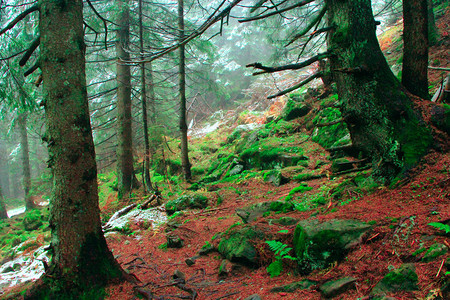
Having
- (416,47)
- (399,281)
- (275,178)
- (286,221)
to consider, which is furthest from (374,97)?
(275,178)

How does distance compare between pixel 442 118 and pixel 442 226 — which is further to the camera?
pixel 442 118

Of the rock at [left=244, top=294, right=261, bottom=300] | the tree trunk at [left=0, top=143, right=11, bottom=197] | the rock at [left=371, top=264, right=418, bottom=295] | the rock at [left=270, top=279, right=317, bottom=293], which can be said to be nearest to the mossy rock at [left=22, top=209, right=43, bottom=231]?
the rock at [left=244, top=294, right=261, bottom=300]

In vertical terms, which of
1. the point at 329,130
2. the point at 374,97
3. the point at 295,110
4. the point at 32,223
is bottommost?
the point at 32,223

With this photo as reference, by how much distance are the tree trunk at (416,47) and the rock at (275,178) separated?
3.57m

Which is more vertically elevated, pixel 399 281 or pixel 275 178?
pixel 399 281

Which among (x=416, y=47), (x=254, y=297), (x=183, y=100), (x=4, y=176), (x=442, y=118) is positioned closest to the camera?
(x=254, y=297)

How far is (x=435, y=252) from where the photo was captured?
164cm

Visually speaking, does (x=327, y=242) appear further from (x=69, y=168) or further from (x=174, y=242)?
(x=174, y=242)

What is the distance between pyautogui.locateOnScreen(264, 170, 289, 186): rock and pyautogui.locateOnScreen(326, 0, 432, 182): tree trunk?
3085 mm

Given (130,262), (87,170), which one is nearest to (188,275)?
(130,262)

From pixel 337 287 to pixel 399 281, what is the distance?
1.29ft

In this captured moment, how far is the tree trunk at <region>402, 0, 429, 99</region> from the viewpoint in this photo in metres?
3.36

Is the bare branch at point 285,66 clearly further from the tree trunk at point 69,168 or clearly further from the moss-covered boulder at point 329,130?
the moss-covered boulder at point 329,130

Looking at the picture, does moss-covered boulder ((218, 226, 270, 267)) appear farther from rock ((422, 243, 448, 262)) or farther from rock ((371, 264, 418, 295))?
rock ((422, 243, 448, 262))
